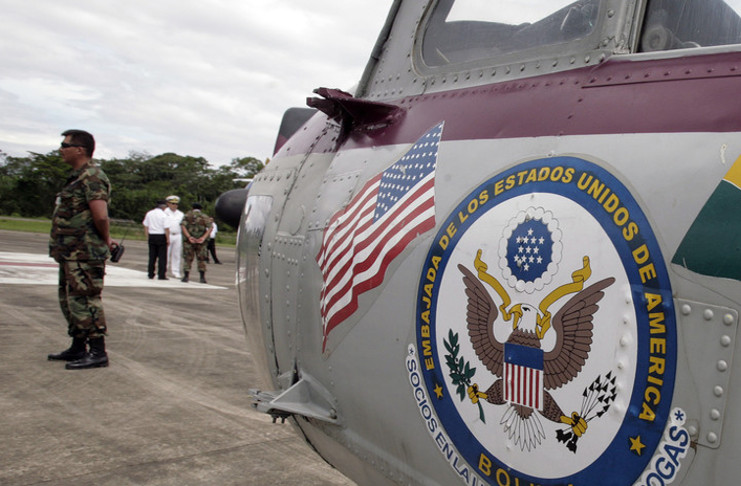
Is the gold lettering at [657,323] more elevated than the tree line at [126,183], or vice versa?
the tree line at [126,183]

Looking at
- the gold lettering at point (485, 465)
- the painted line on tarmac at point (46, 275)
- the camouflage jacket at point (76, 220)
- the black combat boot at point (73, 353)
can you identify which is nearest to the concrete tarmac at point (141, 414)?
the black combat boot at point (73, 353)

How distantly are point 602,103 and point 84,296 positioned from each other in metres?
5.02

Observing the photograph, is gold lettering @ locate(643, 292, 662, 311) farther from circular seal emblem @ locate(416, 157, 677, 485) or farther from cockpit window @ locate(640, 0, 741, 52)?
cockpit window @ locate(640, 0, 741, 52)

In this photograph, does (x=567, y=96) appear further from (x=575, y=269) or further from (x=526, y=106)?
(x=575, y=269)

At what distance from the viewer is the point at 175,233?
13750 millimetres

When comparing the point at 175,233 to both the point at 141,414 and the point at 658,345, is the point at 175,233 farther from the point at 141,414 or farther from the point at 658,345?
the point at 658,345

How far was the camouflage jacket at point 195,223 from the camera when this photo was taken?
13750 millimetres

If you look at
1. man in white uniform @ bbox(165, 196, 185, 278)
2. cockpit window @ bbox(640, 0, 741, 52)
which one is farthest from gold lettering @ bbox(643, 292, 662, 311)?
man in white uniform @ bbox(165, 196, 185, 278)

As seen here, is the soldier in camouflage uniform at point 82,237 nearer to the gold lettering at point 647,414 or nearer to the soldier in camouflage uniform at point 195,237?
the gold lettering at point 647,414

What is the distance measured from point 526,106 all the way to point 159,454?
3.03 meters

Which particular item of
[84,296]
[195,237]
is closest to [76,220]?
[84,296]

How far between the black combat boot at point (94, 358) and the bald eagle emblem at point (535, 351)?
475cm

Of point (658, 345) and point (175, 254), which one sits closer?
point (658, 345)

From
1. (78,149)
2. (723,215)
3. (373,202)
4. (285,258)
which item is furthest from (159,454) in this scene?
(723,215)
